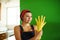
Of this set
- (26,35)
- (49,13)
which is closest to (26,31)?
(26,35)

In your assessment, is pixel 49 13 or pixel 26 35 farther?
pixel 49 13

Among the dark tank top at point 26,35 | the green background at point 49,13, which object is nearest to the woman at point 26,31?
the dark tank top at point 26,35

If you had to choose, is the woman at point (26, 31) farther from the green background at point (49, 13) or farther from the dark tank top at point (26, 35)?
the green background at point (49, 13)

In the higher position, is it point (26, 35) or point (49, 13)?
point (49, 13)

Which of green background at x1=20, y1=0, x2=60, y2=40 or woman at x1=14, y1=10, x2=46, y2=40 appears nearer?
woman at x1=14, y1=10, x2=46, y2=40

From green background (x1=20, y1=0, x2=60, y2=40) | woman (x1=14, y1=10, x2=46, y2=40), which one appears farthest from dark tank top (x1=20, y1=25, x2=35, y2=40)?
green background (x1=20, y1=0, x2=60, y2=40)

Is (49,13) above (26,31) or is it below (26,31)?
above

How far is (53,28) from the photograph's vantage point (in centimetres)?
179

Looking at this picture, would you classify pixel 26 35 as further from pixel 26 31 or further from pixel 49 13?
pixel 49 13

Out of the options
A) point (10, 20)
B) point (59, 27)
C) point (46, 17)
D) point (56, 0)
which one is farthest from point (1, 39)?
point (56, 0)

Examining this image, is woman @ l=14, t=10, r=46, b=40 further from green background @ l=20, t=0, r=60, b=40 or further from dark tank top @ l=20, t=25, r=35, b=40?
green background @ l=20, t=0, r=60, b=40

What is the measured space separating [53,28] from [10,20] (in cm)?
59

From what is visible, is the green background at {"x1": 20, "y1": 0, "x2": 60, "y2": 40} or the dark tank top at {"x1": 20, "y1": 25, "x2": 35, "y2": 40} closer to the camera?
the dark tank top at {"x1": 20, "y1": 25, "x2": 35, "y2": 40}

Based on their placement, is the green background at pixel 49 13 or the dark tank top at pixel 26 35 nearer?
the dark tank top at pixel 26 35
